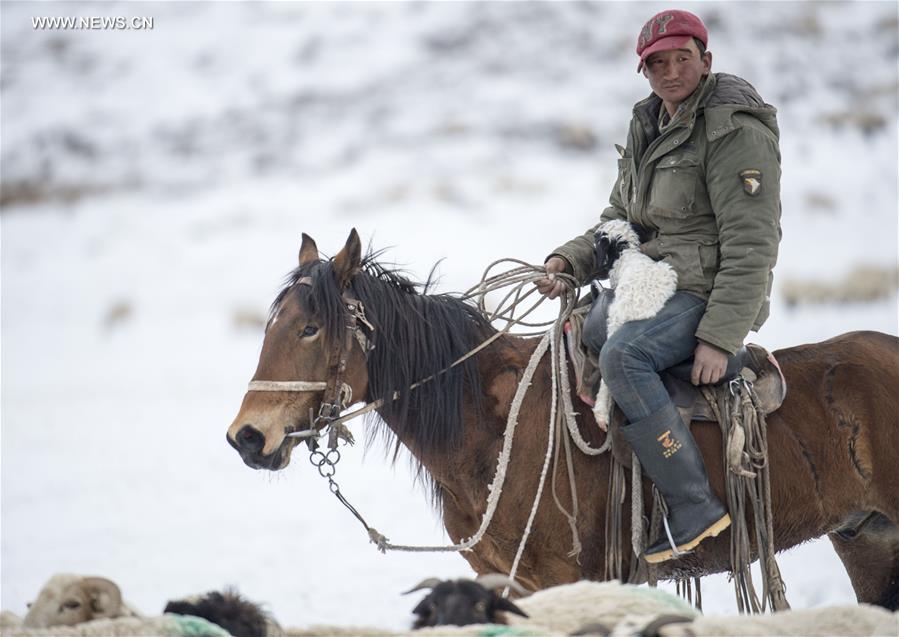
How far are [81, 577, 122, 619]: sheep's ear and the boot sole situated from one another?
1.97 meters

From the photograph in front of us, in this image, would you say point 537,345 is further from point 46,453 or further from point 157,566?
point 46,453

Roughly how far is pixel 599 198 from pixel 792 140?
5.54 meters

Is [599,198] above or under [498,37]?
under

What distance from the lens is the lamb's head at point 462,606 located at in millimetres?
3154

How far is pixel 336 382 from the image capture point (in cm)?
407

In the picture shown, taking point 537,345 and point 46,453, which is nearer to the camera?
point 537,345

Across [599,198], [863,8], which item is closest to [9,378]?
[599,198]

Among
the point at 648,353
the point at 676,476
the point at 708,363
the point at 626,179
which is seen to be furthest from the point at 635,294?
the point at 676,476

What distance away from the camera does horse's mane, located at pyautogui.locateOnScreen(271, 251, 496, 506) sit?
13.4ft

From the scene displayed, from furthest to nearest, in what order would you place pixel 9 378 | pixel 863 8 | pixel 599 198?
pixel 863 8, pixel 599 198, pixel 9 378

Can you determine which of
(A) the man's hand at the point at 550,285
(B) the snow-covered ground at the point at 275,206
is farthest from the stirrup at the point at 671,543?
(B) the snow-covered ground at the point at 275,206

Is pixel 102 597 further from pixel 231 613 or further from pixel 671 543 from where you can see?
pixel 671 543

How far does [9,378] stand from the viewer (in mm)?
15555

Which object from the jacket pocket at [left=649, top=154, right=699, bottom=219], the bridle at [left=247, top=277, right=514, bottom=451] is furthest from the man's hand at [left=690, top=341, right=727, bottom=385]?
the bridle at [left=247, top=277, right=514, bottom=451]
